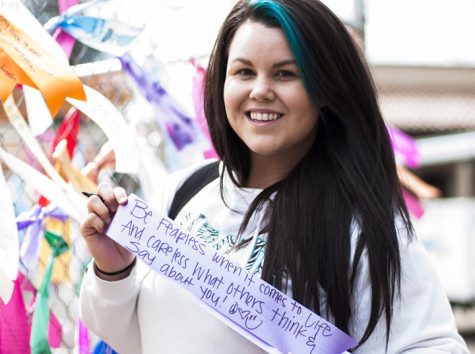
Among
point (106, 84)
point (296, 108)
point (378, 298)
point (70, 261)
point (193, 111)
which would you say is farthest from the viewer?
point (193, 111)

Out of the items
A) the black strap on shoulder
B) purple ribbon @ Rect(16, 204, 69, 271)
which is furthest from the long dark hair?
purple ribbon @ Rect(16, 204, 69, 271)

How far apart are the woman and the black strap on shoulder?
0.19ft

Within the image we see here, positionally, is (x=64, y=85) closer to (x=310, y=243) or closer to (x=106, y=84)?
(x=106, y=84)

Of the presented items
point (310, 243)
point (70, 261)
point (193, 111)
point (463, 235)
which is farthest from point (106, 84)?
point (463, 235)

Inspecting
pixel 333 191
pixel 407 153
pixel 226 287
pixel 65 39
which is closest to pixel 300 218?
pixel 333 191

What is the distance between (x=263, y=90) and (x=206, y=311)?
17.1 inches

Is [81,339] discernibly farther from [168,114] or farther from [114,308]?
[168,114]

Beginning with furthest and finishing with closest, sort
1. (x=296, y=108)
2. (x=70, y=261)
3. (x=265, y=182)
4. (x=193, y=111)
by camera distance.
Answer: (x=193, y=111) < (x=70, y=261) < (x=265, y=182) < (x=296, y=108)

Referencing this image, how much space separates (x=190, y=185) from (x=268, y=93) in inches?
13.5

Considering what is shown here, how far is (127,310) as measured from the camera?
1347 millimetres

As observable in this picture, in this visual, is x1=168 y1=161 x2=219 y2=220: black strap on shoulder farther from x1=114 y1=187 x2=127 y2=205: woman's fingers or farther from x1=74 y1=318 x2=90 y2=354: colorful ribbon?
x1=74 y1=318 x2=90 y2=354: colorful ribbon

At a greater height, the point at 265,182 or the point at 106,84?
the point at 106,84

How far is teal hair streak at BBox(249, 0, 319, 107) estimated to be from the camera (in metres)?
1.23

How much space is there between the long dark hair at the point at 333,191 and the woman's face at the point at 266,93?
2 centimetres
